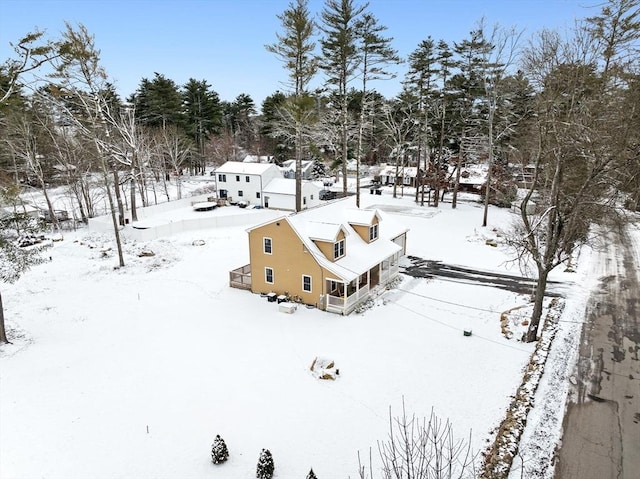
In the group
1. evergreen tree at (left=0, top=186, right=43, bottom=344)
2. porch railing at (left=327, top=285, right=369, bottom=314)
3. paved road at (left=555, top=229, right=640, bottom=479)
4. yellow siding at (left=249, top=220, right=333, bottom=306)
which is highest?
evergreen tree at (left=0, top=186, right=43, bottom=344)

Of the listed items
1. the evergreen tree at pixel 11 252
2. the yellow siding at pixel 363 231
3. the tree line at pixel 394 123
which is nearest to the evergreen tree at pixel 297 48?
the tree line at pixel 394 123

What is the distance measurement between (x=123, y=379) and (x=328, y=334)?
7.84 meters

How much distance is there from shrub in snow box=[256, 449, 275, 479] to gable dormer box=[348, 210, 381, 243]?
14.2 m

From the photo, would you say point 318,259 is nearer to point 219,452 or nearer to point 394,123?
point 219,452

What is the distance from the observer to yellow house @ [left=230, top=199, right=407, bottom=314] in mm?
19641

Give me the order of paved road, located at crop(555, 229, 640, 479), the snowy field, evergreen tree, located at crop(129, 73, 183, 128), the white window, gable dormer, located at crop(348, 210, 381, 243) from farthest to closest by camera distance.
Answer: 1. evergreen tree, located at crop(129, 73, 183, 128)
2. the white window
3. gable dormer, located at crop(348, 210, 381, 243)
4. the snowy field
5. paved road, located at crop(555, 229, 640, 479)

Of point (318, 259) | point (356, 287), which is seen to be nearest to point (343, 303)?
point (356, 287)

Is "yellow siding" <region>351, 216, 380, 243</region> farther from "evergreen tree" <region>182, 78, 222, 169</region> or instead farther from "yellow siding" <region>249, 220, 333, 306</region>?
"evergreen tree" <region>182, 78, 222, 169</region>

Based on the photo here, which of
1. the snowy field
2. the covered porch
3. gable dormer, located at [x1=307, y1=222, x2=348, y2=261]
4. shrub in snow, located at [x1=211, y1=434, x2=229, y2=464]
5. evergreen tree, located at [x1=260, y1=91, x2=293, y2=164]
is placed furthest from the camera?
evergreen tree, located at [x1=260, y1=91, x2=293, y2=164]

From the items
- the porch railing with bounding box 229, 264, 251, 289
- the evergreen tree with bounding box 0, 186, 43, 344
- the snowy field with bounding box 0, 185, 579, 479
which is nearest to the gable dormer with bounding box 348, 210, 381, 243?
the snowy field with bounding box 0, 185, 579, 479

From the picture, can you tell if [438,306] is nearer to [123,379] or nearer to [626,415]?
[626,415]

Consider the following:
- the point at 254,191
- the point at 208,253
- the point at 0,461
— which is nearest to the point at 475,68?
the point at 254,191

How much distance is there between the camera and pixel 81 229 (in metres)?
33.8

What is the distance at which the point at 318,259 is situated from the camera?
19.5 m
